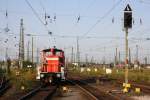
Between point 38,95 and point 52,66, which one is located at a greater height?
point 52,66

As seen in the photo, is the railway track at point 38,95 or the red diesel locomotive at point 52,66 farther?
the red diesel locomotive at point 52,66

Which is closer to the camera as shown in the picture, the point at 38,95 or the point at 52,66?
the point at 38,95

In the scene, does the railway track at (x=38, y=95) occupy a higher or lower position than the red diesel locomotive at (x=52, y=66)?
lower

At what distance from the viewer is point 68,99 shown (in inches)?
947

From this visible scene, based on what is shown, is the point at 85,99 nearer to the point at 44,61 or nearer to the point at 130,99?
the point at 130,99

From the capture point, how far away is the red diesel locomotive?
39312 millimetres

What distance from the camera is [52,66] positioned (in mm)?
40344

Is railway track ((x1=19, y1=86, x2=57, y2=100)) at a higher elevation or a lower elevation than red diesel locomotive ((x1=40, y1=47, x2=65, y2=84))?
lower

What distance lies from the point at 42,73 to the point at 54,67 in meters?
1.55

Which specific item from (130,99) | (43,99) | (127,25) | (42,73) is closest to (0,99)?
(43,99)

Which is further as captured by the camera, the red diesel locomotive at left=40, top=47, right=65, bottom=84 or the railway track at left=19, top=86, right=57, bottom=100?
the red diesel locomotive at left=40, top=47, right=65, bottom=84

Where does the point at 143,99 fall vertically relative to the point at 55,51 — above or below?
below

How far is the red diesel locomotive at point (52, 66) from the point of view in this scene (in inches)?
1548

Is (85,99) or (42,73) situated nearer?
(85,99)
